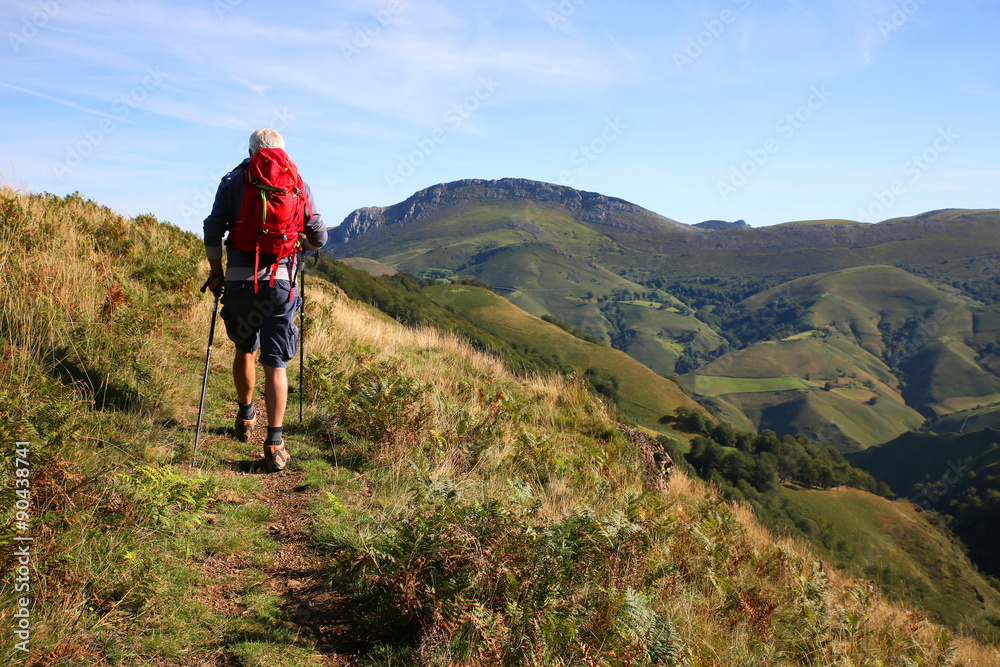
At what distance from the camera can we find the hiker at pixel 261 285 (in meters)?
4.09

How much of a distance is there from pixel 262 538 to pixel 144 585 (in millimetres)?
939

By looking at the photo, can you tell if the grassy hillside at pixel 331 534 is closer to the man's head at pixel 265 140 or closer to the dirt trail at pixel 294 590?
the dirt trail at pixel 294 590

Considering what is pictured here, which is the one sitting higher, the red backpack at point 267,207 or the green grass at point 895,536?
the red backpack at point 267,207

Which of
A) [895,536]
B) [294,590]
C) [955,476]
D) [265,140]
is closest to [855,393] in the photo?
[955,476]

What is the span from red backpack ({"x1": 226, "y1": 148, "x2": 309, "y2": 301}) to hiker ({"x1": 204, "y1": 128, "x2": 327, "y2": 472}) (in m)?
0.01

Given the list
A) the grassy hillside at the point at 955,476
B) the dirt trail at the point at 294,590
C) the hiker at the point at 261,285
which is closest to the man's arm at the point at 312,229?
the hiker at the point at 261,285

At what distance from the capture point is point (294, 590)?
3059mm

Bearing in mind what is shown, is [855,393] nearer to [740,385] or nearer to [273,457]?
[740,385]

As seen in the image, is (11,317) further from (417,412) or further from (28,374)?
(417,412)

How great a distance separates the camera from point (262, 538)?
3465mm

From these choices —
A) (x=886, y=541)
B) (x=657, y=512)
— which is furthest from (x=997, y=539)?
(x=657, y=512)

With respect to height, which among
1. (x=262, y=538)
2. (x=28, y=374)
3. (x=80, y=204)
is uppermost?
(x=80, y=204)

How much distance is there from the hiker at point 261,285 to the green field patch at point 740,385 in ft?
571

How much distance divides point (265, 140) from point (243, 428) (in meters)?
2.47
